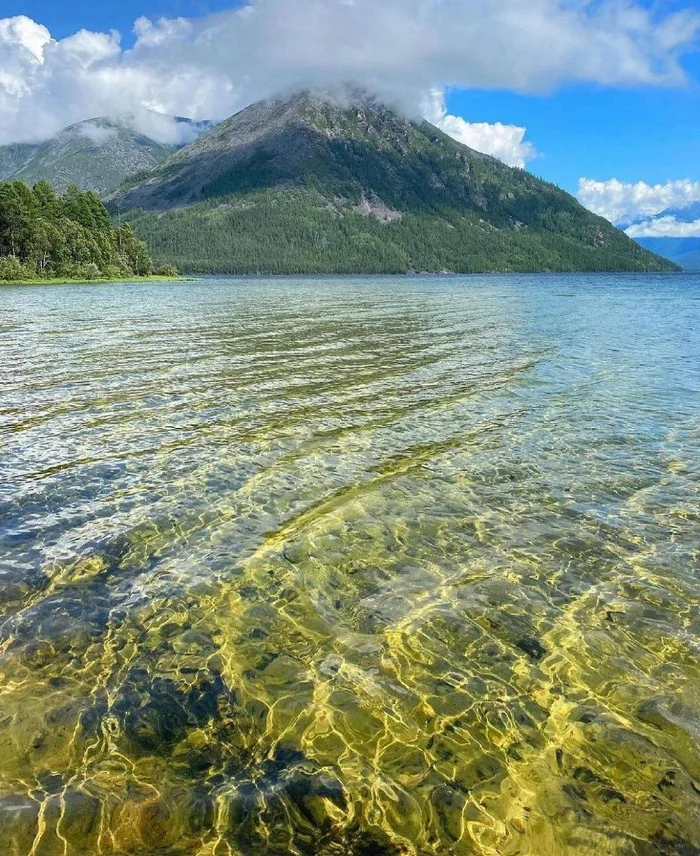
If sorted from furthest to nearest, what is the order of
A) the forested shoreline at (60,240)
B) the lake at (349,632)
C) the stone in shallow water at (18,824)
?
the forested shoreline at (60,240)
the lake at (349,632)
the stone in shallow water at (18,824)

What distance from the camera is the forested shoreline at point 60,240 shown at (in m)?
120

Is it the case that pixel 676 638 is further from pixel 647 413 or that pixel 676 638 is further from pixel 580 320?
pixel 580 320

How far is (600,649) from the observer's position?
8102 millimetres

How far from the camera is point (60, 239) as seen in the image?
127812 millimetres

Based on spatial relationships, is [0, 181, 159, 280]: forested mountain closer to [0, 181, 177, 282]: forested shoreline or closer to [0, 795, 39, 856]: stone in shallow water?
[0, 181, 177, 282]: forested shoreline

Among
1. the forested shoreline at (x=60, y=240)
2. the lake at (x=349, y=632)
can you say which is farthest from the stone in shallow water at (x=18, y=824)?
the forested shoreline at (x=60, y=240)

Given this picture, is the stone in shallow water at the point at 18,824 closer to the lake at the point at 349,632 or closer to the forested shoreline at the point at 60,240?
the lake at the point at 349,632

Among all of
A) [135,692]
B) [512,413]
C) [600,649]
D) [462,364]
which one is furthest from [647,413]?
[135,692]

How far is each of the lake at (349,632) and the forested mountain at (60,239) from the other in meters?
123

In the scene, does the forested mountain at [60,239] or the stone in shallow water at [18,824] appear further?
the forested mountain at [60,239]

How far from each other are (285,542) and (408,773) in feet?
17.9

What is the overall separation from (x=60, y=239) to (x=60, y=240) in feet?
1.22

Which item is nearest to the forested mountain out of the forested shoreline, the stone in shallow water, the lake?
the forested shoreline

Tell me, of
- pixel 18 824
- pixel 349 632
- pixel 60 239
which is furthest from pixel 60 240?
pixel 18 824
